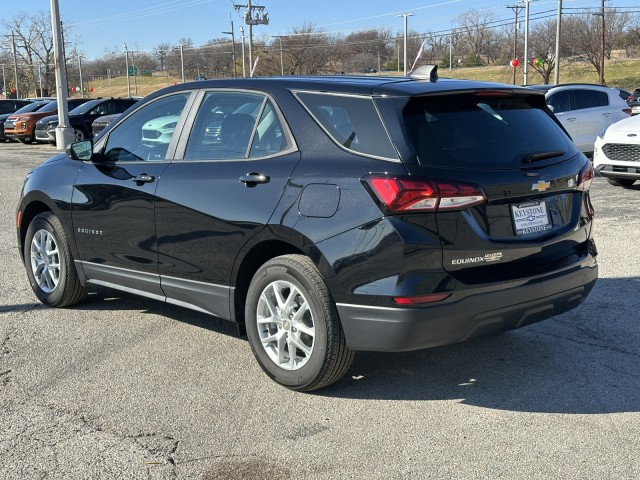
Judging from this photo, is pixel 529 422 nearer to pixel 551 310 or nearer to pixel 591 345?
pixel 551 310

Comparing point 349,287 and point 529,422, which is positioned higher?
point 349,287

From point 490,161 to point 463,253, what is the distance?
55 centimetres

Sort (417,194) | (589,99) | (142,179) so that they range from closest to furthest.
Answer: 1. (417,194)
2. (142,179)
3. (589,99)

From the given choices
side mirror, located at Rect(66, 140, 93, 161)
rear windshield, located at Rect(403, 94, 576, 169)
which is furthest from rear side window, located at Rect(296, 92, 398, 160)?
side mirror, located at Rect(66, 140, 93, 161)

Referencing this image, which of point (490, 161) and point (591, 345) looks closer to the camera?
point (490, 161)

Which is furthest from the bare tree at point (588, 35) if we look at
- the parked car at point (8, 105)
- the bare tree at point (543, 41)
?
the parked car at point (8, 105)

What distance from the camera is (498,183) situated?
13.1 feet

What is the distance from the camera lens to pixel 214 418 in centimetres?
404

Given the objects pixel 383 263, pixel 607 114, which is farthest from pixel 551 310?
pixel 607 114

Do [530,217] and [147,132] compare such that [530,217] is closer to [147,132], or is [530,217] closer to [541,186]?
[541,186]

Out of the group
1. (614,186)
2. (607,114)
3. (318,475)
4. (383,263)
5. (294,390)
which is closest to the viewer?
(318,475)

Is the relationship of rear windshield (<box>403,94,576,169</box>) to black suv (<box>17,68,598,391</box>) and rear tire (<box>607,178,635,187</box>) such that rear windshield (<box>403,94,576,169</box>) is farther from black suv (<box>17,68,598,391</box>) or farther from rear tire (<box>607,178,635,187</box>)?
rear tire (<box>607,178,635,187</box>)

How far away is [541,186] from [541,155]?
24 cm

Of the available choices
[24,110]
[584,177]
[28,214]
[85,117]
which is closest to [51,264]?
[28,214]
